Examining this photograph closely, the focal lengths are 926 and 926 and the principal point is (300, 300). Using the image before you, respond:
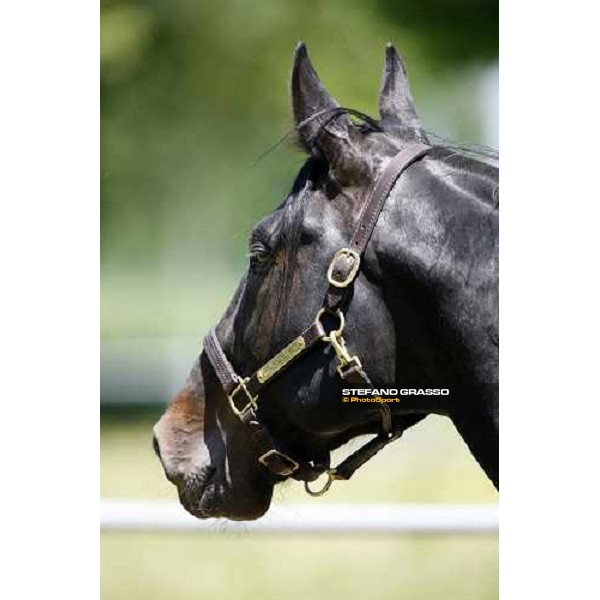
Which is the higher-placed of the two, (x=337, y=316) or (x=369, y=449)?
(x=337, y=316)

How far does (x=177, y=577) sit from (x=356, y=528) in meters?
0.73

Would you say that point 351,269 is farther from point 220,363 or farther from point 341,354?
point 220,363

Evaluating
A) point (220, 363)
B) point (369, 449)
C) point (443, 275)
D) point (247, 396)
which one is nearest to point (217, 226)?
point (220, 363)

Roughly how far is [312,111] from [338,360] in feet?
1.93

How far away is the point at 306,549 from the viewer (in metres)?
3.31

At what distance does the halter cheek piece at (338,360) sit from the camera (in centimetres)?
209

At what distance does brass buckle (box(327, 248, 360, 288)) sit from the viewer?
2.08 meters

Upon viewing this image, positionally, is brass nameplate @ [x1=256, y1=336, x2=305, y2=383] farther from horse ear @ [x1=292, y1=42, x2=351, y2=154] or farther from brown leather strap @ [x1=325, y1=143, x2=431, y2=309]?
horse ear @ [x1=292, y1=42, x2=351, y2=154]

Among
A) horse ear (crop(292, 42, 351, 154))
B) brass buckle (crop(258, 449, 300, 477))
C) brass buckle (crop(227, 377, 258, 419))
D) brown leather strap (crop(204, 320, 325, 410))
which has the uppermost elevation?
horse ear (crop(292, 42, 351, 154))

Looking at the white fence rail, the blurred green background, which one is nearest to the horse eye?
the blurred green background

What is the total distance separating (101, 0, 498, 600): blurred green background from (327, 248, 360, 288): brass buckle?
1.07 metres

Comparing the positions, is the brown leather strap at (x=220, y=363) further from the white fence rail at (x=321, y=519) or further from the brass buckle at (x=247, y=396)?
the white fence rail at (x=321, y=519)
